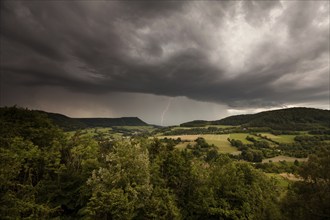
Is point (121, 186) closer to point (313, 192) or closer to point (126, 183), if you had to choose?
point (126, 183)

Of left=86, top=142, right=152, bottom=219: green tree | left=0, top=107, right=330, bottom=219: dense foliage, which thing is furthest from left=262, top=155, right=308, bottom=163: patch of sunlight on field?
left=86, top=142, right=152, bottom=219: green tree

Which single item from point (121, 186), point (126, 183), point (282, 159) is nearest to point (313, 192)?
point (126, 183)

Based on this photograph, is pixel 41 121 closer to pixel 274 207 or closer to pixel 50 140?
pixel 50 140

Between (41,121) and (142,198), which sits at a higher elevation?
(41,121)

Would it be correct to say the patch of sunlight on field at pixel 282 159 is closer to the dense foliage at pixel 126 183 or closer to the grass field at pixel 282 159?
the grass field at pixel 282 159

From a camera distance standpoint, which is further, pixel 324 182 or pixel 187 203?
pixel 187 203

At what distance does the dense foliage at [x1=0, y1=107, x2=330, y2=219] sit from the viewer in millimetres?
24484

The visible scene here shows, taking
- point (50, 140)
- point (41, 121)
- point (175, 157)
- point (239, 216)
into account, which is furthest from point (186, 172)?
point (41, 121)

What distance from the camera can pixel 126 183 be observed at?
36.4 m

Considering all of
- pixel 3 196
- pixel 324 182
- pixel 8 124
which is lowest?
pixel 3 196

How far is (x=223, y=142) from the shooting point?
173m

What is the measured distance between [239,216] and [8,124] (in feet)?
183

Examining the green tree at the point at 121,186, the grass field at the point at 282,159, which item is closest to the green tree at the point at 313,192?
the green tree at the point at 121,186

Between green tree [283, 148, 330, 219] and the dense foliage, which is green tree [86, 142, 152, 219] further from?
green tree [283, 148, 330, 219]
